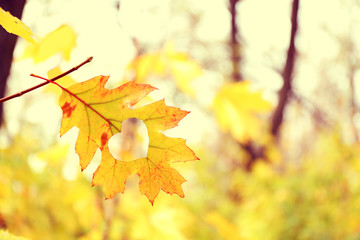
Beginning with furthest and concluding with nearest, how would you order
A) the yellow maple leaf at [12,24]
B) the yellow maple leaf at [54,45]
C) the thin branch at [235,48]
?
the thin branch at [235,48] < the yellow maple leaf at [54,45] < the yellow maple leaf at [12,24]

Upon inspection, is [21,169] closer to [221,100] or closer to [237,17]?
[221,100]

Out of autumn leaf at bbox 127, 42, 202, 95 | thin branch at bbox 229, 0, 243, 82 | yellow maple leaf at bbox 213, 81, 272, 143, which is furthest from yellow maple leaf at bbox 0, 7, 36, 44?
thin branch at bbox 229, 0, 243, 82

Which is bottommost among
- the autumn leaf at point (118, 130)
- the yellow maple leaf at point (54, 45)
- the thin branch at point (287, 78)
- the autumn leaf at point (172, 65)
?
the thin branch at point (287, 78)

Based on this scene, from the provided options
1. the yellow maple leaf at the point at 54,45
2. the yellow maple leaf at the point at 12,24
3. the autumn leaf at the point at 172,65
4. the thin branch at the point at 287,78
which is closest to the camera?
the yellow maple leaf at the point at 12,24

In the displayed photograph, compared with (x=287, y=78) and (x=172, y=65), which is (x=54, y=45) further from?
(x=287, y=78)

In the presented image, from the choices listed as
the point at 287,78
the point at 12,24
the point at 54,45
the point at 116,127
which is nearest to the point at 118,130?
the point at 116,127

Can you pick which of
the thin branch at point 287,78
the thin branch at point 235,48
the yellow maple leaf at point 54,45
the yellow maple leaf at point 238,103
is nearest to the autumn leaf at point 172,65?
the yellow maple leaf at point 238,103

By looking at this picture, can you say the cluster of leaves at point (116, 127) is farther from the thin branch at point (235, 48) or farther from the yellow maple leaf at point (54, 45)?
the thin branch at point (235, 48)

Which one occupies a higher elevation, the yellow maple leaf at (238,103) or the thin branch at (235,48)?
the yellow maple leaf at (238,103)
